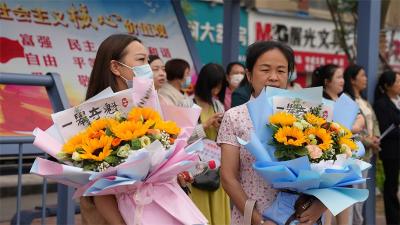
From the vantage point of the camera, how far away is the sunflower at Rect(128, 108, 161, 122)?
244cm

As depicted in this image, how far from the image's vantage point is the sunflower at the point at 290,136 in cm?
246

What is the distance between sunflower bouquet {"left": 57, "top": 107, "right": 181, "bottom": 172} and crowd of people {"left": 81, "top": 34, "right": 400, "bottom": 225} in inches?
8.4

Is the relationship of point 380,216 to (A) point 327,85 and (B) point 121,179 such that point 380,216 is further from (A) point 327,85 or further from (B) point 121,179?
(B) point 121,179

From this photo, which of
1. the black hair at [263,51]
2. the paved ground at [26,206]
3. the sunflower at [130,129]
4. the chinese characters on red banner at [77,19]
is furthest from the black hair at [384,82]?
the sunflower at [130,129]

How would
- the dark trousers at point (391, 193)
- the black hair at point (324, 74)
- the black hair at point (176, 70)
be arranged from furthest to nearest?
the dark trousers at point (391, 193), the black hair at point (324, 74), the black hair at point (176, 70)

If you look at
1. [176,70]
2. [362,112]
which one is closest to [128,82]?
[176,70]

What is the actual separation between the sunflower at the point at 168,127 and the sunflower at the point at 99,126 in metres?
0.17

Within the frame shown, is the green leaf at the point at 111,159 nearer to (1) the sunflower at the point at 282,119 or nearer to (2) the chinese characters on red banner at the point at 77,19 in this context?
(1) the sunflower at the point at 282,119

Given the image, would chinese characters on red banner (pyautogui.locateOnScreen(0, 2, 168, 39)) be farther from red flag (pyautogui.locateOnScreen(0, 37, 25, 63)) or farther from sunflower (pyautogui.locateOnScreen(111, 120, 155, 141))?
sunflower (pyautogui.locateOnScreen(111, 120, 155, 141))

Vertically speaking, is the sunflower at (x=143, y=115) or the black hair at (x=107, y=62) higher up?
the black hair at (x=107, y=62)

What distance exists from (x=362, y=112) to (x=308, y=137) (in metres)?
3.40

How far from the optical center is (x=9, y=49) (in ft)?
19.4

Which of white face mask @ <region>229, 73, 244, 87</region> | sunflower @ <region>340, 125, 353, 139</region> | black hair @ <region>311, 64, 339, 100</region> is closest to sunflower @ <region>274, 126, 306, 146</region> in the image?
sunflower @ <region>340, 125, 353, 139</region>

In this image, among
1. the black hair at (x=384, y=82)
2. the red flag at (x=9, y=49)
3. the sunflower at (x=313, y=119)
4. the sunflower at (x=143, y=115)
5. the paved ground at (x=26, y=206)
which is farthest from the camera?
the paved ground at (x=26, y=206)
